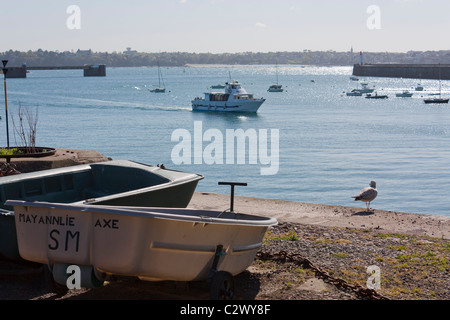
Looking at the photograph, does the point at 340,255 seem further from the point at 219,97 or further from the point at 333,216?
the point at 219,97

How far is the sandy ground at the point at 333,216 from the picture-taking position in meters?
14.4

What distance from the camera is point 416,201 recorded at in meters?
30.6

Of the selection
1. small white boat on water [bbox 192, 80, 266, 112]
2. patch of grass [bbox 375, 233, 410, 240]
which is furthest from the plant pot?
small white boat on water [bbox 192, 80, 266, 112]

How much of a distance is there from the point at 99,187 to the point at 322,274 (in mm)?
4277

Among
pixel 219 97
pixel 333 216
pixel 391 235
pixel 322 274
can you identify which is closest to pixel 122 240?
pixel 322 274

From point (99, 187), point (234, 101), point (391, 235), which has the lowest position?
point (391, 235)

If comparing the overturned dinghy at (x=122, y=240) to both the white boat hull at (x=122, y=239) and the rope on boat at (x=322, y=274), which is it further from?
the rope on boat at (x=322, y=274)

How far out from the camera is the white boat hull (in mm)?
7129

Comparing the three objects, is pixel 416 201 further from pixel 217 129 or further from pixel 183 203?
pixel 217 129

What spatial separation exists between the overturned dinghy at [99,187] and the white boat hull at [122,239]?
94 cm

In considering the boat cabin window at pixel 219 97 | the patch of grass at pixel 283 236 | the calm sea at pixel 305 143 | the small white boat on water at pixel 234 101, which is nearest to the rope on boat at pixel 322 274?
the patch of grass at pixel 283 236

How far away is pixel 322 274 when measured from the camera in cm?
888

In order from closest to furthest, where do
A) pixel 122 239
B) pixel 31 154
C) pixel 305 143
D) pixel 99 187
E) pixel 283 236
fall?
1. pixel 122 239
2. pixel 99 187
3. pixel 283 236
4. pixel 31 154
5. pixel 305 143

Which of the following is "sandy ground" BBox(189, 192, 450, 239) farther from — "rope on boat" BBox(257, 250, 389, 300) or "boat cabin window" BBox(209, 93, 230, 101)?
"boat cabin window" BBox(209, 93, 230, 101)
